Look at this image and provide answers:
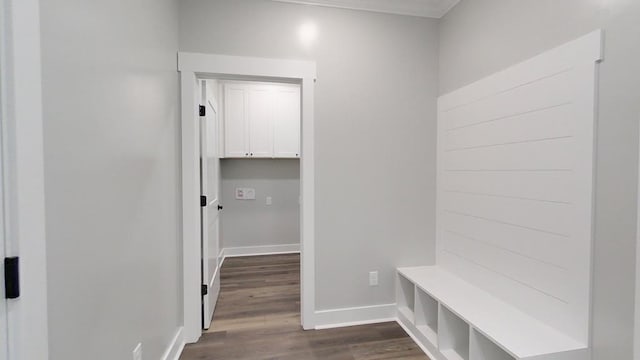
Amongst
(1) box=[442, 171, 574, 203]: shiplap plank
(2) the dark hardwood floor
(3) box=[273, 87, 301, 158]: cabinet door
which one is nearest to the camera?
(1) box=[442, 171, 574, 203]: shiplap plank

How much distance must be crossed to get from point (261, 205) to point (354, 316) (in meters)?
2.55

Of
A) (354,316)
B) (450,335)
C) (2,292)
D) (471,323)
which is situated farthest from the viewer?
(354,316)

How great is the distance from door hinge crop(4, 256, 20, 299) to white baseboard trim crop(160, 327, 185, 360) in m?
1.42

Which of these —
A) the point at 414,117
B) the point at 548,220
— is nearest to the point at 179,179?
the point at 414,117

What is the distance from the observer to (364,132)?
2.54 m

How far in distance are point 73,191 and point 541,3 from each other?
246 centimetres

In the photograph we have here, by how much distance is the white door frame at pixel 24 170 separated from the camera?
703 millimetres

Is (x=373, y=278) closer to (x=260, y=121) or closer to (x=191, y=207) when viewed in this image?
(x=191, y=207)

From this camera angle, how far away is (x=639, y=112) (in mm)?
1248

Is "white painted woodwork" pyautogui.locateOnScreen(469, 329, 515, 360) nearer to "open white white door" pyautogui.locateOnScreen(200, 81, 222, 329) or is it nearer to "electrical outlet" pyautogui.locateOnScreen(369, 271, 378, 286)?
"electrical outlet" pyautogui.locateOnScreen(369, 271, 378, 286)

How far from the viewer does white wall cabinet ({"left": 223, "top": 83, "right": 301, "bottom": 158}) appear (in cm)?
423

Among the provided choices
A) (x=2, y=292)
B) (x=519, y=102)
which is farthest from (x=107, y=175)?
(x=519, y=102)

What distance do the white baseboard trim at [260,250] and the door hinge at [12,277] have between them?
3882 mm

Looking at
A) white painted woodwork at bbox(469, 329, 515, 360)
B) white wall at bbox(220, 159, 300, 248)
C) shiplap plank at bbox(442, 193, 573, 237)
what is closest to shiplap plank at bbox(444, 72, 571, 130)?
shiplap plank at bbox(442, 193, 573, 237)
